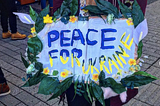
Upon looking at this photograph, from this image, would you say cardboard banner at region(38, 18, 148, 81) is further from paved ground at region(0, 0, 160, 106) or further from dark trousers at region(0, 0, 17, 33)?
dark trousers at region(0, 0, 17, 33)

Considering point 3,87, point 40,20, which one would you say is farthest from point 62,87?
point 3,87

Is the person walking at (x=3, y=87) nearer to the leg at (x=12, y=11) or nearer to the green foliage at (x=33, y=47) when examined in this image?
the green foliage at (x=33, y=47)

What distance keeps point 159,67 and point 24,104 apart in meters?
2.26

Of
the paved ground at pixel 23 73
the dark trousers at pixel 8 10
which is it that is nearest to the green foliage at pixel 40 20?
Answer: the paved ground at pixel 23 73

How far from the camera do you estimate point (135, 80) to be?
1329mm

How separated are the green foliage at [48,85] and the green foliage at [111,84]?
0.97ft

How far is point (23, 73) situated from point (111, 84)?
2139 mm

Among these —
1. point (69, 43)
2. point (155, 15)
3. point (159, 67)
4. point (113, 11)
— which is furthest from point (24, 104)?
point (155, 15)

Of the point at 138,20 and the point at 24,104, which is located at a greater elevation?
the point at 138,20

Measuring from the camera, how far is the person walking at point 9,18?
4.00m

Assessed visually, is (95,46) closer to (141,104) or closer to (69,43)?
(69,43)

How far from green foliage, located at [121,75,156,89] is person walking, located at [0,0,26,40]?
10.9 ft

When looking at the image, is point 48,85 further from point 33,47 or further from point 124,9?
point 124,9

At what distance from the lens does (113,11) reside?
1.26 m
